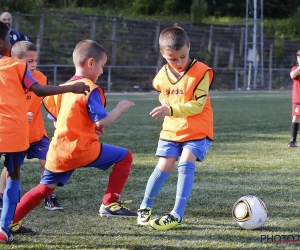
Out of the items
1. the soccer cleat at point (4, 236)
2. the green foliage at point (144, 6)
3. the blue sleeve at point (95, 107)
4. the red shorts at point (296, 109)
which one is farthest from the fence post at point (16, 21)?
the soccer cleat at point (4, 236)

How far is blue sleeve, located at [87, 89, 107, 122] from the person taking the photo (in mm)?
4660

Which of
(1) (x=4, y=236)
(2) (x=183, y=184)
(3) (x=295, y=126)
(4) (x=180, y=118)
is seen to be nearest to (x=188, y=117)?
(4) (x=180, y=118)

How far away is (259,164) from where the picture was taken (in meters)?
8.10

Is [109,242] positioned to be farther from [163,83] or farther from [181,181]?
[163,83]

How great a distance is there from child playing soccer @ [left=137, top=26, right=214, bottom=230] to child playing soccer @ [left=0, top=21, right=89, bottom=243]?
0.95 meters

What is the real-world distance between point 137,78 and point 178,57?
1031 inches

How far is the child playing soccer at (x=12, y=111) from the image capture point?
14.5 feet

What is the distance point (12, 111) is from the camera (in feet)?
14.6

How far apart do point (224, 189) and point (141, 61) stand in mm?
27746

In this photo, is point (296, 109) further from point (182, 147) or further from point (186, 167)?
point (186, 167)

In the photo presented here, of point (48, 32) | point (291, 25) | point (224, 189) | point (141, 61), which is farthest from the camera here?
point (291, 25)

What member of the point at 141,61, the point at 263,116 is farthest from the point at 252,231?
the point at 141,61

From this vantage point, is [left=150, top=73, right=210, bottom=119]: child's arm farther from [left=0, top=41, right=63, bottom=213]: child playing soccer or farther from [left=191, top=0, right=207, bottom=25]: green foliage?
[left=191, top=0, right=207, bottom=25]: green foliage

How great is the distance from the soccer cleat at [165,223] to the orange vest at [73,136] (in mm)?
679
